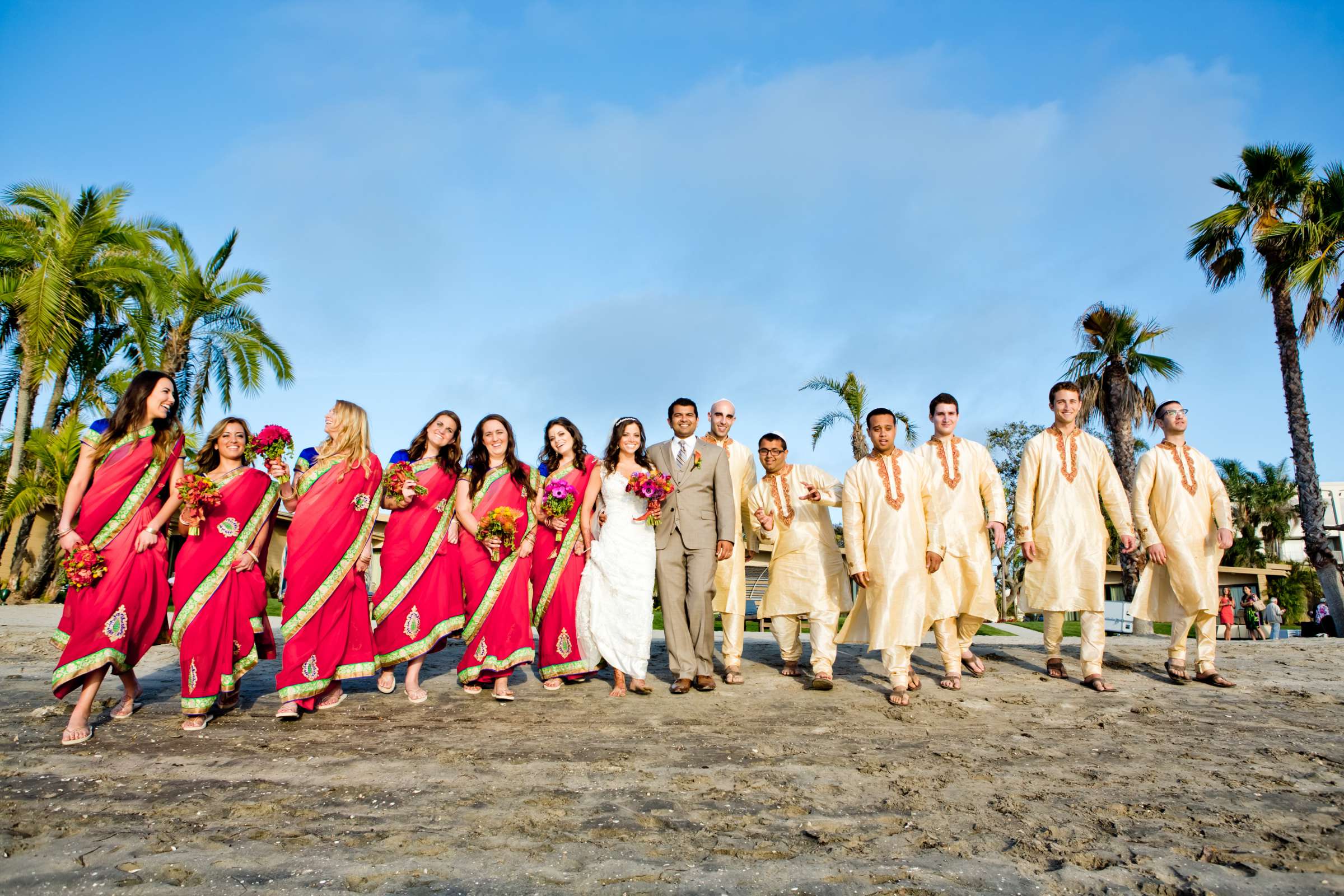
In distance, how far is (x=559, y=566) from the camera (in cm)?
623

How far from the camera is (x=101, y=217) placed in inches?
646

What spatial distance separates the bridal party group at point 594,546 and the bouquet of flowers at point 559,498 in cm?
2

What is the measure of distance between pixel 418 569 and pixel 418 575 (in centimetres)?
4

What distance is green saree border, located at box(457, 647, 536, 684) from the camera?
5629mm

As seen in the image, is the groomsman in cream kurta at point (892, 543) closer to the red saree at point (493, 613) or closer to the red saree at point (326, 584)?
the red saree at point (493, 613)

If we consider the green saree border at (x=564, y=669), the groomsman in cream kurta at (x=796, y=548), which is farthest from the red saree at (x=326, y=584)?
the groomsman in cream kurta at (x=796, y=548)

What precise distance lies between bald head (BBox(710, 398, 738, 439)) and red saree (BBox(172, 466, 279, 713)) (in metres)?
3.43

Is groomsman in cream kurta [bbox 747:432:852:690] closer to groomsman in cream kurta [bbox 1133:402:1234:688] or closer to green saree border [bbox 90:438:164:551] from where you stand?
groomsman in cream kurta [bbox 1133:402:1234:688]

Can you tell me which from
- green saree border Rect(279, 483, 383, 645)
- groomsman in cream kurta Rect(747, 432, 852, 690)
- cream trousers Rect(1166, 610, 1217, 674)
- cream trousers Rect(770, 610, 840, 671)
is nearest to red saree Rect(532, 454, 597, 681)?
green saree border Rect(279, 483, 383, 645)

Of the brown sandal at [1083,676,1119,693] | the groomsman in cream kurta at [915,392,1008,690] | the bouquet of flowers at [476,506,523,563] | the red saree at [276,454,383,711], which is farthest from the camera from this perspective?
the groomsman in cream kurta at [915,392,1008,690]

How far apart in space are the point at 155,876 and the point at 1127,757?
4340 mm

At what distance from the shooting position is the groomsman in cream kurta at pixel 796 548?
20.9ft

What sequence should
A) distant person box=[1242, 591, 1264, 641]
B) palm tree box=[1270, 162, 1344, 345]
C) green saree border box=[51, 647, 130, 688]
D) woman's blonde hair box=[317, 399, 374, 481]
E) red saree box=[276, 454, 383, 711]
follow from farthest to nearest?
distant person box=[1242, 591, 1264, 641], palm tree box=[1270, 162, 1344, 345], woman's blonde hair box=[317, 399, 374, 481], red saree box=[276, 454, 383, 711], green saree border box=[51, 647, 130, 688]

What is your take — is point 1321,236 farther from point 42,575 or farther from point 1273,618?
point 42,575
